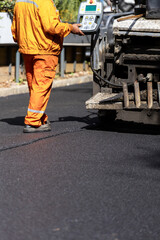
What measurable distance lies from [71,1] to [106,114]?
10.4 meters

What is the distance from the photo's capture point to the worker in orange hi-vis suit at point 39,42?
7.52m

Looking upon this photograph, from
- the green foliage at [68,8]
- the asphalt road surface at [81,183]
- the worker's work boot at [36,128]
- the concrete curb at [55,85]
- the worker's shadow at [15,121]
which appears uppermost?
the green foliage at [68,8]

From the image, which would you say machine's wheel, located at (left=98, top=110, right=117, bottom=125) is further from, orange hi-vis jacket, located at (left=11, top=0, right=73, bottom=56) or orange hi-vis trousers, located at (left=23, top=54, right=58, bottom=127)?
orange hi-vis jacket, located at (left=11, top=0, right=73, bottom=56)

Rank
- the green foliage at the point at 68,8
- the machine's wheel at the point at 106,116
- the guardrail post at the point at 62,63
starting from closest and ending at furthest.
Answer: the machine's wheel at the point at 106,116 < the green foliage at the point at 68,8 < the guardrail post at the point at 62,63

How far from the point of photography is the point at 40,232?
3742mm

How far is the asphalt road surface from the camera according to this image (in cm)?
384

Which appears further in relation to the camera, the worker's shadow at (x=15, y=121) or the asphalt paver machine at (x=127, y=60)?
the worker's shadow at (x=15, y=121)

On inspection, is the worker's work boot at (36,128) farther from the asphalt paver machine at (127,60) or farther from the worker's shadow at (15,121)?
the worker's shadow at (15,121)

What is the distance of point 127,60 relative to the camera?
7.68 m

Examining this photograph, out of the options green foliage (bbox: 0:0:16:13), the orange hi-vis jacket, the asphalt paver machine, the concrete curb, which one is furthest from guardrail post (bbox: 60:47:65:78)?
the orange hi-vis jacket

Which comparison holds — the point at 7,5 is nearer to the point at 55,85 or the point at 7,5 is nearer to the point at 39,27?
the point at 55,85

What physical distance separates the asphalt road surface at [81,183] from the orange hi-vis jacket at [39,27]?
3.46 feet

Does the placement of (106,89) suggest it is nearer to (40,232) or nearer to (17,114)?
(17,114)

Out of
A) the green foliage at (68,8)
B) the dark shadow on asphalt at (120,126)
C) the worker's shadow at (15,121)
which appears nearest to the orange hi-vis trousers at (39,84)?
the dark shadow on asphalt at (120,126)
